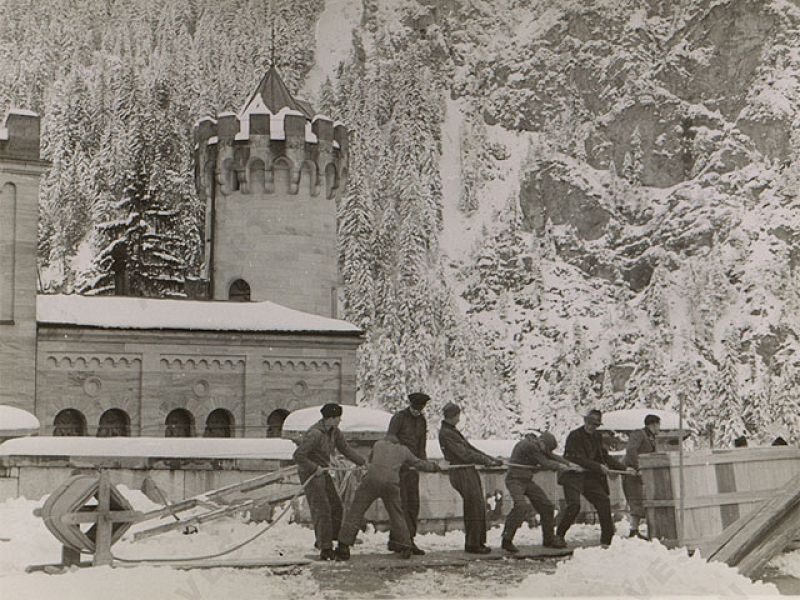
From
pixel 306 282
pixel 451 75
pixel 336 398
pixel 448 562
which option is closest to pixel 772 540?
pixel 448 562

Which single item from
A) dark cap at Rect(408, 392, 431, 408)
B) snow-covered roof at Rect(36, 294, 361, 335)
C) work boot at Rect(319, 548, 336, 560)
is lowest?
work boot at Rect(319, 548, 336, 560)

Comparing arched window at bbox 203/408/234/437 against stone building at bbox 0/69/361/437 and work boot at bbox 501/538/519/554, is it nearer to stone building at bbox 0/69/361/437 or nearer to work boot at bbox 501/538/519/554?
stone building at bbox 0/69/361/437

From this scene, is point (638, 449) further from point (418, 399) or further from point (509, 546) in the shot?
point (418, 399)

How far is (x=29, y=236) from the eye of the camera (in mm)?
9719

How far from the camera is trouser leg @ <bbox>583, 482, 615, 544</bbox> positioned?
285 inches

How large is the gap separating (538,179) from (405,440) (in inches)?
110

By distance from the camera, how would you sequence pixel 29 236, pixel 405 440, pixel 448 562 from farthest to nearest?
pixel 29 236 → pixel 405 440 → pixel 448 562

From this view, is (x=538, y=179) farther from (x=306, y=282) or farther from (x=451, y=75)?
(x=306, y=282)

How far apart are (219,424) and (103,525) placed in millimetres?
5163

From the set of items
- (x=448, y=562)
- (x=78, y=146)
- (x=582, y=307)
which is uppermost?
(x=78, y=146)

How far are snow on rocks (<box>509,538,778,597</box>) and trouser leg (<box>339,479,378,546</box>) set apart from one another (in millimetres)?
1029

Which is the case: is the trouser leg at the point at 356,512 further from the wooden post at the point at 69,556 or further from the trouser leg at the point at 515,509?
the wooden post at the point at 69,556

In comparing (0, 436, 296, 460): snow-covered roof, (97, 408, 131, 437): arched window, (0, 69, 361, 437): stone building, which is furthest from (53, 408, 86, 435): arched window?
(0, 436, 296, 460): snow-covered roof

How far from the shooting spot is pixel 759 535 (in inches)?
255
